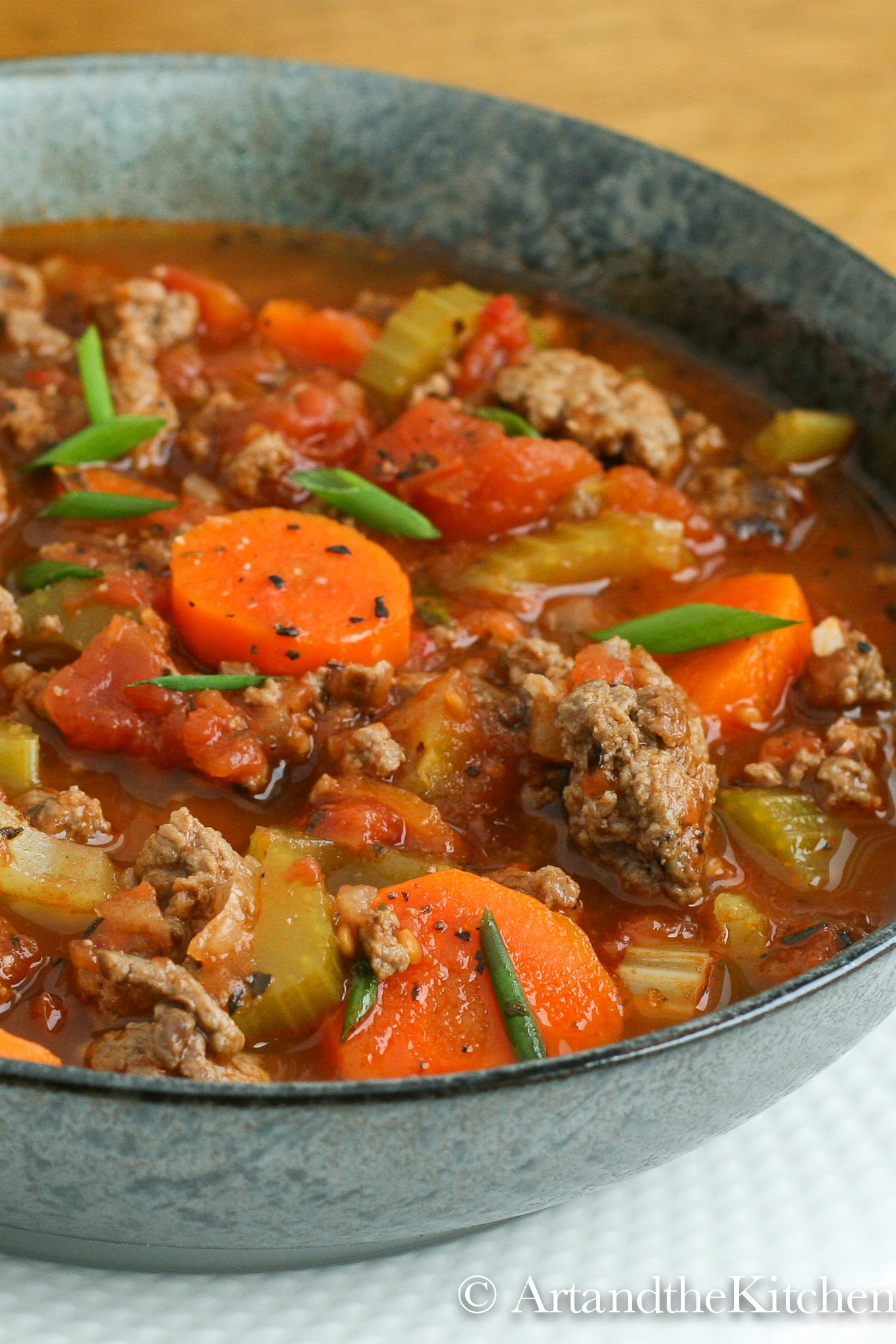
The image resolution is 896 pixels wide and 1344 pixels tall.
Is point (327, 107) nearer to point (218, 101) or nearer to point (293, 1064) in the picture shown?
point (218, 101)

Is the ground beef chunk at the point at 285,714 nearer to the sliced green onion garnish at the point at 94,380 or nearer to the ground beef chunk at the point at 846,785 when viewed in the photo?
the sliced green onion garnish at the point at 94,380

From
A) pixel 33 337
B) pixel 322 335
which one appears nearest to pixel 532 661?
A: pixel 322 335

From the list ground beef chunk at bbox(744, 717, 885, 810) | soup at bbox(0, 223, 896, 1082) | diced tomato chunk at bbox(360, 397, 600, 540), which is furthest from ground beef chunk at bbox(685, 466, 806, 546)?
ground beef chunk at bbox(744, 717, 885, 810)

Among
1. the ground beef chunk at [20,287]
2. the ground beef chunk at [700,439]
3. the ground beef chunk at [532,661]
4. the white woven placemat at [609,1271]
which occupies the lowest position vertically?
the white woven placemat at [609,1271]

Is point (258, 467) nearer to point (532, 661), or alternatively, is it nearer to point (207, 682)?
point (207, 682)

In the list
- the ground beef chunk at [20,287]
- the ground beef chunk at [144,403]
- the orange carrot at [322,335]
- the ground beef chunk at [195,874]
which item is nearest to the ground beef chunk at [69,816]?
the ground beef chunk at [195,874]

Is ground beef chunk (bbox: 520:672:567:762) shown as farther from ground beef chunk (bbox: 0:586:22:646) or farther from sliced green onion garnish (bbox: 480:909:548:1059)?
ground beef chunk (bbox: 0:586:22:646)

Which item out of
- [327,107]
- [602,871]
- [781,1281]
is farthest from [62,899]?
[327,107]
